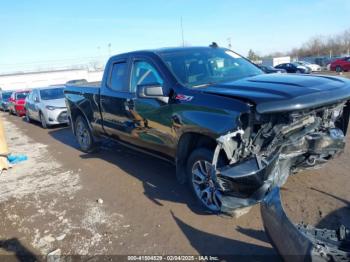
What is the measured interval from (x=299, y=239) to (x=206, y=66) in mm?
3190

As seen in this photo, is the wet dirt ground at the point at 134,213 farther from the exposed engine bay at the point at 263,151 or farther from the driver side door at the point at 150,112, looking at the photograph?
the driver side door at the point at 150,112

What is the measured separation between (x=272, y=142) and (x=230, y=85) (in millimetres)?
907

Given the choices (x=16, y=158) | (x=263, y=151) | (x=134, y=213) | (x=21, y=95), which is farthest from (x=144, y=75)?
(x=21, y=95)

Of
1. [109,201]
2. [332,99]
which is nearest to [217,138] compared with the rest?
[332,99]

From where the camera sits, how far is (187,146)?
4562mm

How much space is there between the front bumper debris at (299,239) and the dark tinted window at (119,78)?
11.5 feet

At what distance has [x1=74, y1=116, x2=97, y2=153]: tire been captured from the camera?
7816 millimetres

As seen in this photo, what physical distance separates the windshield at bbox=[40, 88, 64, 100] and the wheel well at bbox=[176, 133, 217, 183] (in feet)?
34.3

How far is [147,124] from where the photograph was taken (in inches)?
205

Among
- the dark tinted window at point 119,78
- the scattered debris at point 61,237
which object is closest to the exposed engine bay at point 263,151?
the scattered debris at point 61,237

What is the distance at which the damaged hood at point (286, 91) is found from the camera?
3.46 meters

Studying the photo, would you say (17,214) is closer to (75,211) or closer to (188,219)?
(75,211)

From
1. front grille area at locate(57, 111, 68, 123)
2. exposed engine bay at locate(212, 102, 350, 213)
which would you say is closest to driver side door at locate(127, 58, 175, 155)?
exposed engine bay at locate(212, 102, 350, 213)

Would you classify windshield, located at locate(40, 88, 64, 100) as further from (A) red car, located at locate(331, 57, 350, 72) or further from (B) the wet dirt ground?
(A) red car, located at locate(331, 57, 350, 72)
